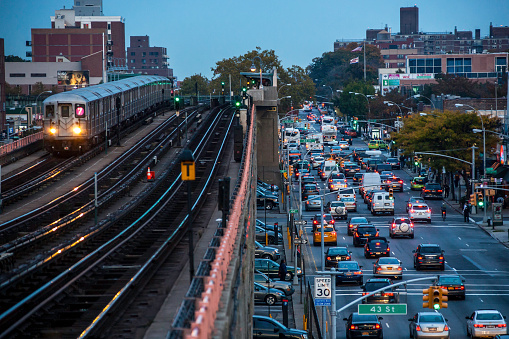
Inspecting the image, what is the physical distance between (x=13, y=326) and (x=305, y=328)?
17.0 m

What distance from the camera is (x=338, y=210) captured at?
225 feet

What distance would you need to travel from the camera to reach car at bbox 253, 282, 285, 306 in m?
39.0

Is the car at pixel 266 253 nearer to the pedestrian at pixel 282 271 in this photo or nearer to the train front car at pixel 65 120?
the pedestrian at pixel 282 271

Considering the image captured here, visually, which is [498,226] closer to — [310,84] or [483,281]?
[483,281]

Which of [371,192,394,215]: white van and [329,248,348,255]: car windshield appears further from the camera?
[371,192,394,215]: white van

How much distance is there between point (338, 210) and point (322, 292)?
3721 centimetres

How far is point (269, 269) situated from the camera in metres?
45.2

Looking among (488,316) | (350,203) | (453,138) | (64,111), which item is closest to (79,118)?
(64,111)

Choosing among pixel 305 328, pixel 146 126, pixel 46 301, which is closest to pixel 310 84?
pixel 146 126

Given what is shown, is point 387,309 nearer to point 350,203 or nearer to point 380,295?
point 380,295

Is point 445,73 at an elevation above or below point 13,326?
above

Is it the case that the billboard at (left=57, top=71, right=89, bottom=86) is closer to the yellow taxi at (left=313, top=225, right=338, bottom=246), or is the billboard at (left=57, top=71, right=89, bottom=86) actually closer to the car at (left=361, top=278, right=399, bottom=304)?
the yellow taxi at (left=313, top=225, right=338, bottom=246)

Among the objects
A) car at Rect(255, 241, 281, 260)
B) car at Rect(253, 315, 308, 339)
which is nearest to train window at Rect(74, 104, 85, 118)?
car at Rect(255, 241, 281, 260)

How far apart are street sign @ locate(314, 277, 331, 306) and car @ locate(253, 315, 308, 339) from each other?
1206mm
